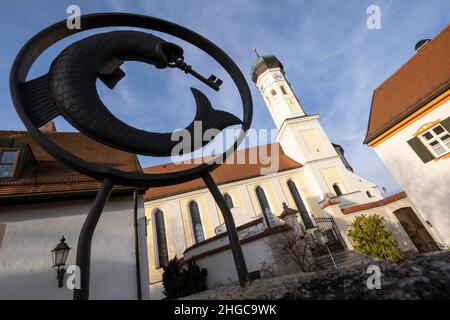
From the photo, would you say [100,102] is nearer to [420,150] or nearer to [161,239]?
[420,150]

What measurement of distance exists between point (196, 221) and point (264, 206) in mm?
5894

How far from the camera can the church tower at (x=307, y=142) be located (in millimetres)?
20547

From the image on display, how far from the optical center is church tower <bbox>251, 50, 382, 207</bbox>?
20.5 m

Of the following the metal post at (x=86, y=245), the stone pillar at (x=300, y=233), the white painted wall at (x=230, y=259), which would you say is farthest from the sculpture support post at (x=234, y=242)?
the stone pillar at (x=300, y=233)

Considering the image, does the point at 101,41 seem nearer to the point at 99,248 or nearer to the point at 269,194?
the point at 99,248

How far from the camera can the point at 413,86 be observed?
1204cm

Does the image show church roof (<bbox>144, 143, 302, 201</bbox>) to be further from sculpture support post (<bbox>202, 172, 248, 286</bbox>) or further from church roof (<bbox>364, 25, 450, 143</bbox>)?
sculpture support post (<bbox>202, 172, 248, 286</bbox>)

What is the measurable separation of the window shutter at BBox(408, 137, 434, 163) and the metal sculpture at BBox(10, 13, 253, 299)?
38.4 ft

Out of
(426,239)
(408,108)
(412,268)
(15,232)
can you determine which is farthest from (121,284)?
(426,239)

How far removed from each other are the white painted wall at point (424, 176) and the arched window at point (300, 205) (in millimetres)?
8313

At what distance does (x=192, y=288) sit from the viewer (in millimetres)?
9820

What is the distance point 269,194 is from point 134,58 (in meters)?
18.6

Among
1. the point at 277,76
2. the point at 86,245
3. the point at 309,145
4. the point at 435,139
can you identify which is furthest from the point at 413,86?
the point at 277,76

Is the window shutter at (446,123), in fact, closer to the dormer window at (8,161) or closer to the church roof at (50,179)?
the church roof at (50,179)
